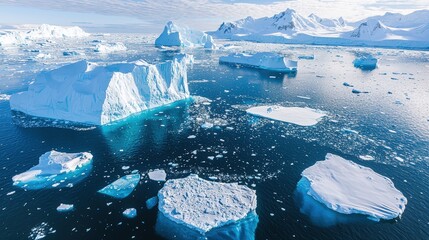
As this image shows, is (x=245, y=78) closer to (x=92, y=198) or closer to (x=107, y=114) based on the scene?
(x=107, y=114)

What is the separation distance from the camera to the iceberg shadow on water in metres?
10.7

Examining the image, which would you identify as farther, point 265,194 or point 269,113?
point 269,113

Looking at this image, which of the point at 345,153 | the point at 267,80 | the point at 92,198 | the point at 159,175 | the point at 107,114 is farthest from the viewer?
the point at 267,80

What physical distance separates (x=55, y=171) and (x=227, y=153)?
10.0 meters

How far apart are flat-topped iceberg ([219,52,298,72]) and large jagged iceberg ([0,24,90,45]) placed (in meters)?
67.1

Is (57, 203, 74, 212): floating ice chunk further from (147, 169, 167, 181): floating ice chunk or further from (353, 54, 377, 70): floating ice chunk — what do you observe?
(353, 54, 377, 70): floating ice chunk

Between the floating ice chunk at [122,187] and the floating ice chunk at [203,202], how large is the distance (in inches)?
77.5

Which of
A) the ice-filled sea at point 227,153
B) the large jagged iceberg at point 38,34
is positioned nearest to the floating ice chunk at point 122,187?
the ice-filled sea at point 227,153

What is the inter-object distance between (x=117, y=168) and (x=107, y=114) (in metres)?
8.04

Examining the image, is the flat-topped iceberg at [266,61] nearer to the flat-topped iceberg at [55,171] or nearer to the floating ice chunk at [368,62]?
the floating ice chunk at [368,62]

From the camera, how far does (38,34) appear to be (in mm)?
102500

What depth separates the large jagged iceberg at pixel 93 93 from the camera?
22.5 m

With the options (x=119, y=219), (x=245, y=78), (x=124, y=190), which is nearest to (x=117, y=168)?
(x=124, y=190)

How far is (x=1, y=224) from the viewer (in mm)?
11391
